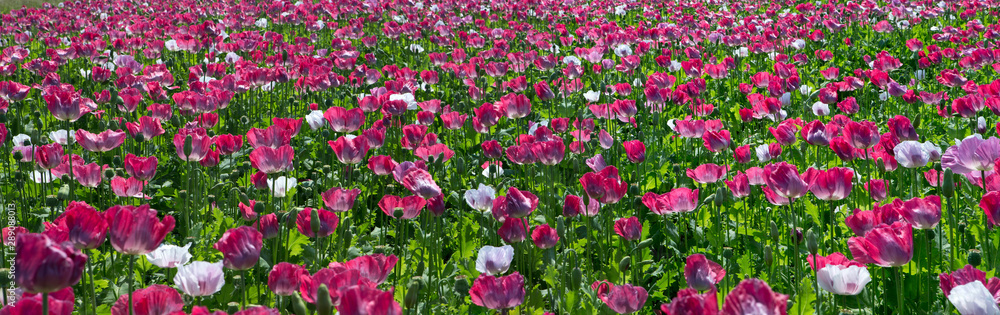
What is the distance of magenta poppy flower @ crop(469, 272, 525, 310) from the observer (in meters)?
2.10

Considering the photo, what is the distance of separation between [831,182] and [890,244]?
22.5 inches

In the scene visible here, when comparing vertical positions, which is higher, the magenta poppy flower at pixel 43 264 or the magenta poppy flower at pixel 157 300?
the magenta poppy flower at pixel 43 264

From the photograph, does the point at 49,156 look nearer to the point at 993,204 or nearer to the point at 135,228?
the point at 135,228

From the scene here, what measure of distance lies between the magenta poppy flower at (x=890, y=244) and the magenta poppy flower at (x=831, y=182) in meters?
0.46

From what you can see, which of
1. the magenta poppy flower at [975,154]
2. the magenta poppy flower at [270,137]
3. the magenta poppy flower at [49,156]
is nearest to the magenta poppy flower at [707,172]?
the magenta poppy flower at [975,154]

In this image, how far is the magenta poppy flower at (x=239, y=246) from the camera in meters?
2.02

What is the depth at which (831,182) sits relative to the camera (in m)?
2.50

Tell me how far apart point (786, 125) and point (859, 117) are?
8.32 feet

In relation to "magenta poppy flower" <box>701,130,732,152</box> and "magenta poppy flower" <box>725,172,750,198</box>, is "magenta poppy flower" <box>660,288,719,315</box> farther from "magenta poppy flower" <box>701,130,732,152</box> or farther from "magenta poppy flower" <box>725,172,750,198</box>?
"magenta poppy flower" <box>701,130,732,152</box>

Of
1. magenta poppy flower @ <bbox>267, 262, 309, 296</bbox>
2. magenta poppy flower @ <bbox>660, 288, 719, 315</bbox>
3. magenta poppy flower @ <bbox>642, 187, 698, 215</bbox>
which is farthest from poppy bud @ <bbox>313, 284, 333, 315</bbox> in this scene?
magenta poppy flower @ <bbox>642, 187, 698, 215</bbox>

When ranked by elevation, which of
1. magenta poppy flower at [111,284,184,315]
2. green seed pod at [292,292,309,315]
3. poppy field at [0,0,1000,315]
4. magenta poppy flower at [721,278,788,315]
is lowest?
poppy field at [0,0,1000,315]

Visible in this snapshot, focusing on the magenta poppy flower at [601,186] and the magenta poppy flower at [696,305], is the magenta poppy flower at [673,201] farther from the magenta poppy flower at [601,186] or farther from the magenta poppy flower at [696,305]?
the magenta poppy flower at [696,305]

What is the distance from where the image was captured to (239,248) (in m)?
2.02

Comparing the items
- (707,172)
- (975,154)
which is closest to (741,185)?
(707,172)
